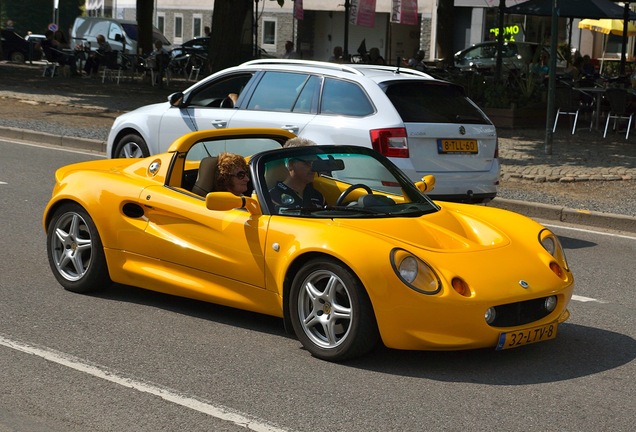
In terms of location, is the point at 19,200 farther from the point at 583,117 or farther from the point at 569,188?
the point at 583,117

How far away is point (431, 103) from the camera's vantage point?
10.8 meters

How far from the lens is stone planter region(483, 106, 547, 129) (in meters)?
21.8

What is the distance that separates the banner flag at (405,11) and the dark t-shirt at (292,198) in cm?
2864

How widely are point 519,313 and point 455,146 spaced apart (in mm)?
4589

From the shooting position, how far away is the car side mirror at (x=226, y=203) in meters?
6.71

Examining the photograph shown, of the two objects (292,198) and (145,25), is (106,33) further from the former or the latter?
(292,198)

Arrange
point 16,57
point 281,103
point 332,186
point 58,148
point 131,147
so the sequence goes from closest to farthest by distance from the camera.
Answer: point 332,186 < point 281,103 < point 131,147 < point 58,148 < point 16,57

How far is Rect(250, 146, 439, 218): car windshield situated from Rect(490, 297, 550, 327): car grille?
101 centimetres

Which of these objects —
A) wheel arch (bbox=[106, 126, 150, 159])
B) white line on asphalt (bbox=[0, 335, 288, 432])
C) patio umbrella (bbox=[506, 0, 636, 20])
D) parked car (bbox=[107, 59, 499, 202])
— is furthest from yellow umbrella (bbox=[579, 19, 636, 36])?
white line on asphalt (bbox=[0, 335, 288, 432])

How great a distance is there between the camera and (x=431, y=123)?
34.7 ft

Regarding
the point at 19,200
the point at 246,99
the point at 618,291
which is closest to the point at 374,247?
the point at 618,291

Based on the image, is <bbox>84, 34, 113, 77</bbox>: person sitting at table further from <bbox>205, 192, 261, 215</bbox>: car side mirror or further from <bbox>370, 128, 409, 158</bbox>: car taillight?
<bbox>205, 192, 261, 215</bbox>: car side mirror

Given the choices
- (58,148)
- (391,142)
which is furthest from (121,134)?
(58,148)

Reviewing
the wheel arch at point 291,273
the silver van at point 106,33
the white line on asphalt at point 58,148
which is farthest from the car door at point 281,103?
the silver van at point 106,33
